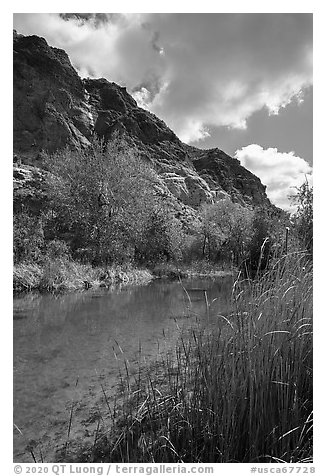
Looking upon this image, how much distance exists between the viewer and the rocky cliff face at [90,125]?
43438 mm

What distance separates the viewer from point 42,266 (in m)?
11.3

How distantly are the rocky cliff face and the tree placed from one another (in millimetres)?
18368

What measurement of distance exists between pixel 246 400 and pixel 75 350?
Result: 3.70 metres

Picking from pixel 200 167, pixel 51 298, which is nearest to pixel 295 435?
pixel 51 298

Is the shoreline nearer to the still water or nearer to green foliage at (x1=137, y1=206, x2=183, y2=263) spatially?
the still water

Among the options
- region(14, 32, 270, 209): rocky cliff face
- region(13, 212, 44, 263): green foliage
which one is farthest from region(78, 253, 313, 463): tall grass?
region(14, 32, 270, 209): rocky cliff face

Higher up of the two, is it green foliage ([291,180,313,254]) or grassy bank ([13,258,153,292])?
green foliage ([291,180,313,254])

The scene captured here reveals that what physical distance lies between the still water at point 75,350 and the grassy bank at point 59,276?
33.9 inches

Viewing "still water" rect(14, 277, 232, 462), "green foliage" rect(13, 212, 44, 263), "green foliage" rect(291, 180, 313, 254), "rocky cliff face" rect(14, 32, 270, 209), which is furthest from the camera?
"rocky cliff face" rect(14, 32, 270, 209)

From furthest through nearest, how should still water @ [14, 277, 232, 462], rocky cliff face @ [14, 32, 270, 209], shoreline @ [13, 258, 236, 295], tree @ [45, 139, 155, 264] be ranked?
rocky cliff face @ [14, 32, 270, 209] → tree @ [45, 139, 155, 264] → shoreline @ [13, 258, 236, 295] → still water @ [14, 277, 232, 462]

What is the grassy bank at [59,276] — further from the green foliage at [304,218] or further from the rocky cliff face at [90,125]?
the rocky cliff face at [90,125]

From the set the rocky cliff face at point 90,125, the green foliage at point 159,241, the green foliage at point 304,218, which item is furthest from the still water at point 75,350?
the rocky cliff face at point 90,125

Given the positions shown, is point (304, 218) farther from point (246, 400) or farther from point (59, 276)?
Result: point (59, 276)

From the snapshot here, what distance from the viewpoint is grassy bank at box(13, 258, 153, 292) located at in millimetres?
10422
